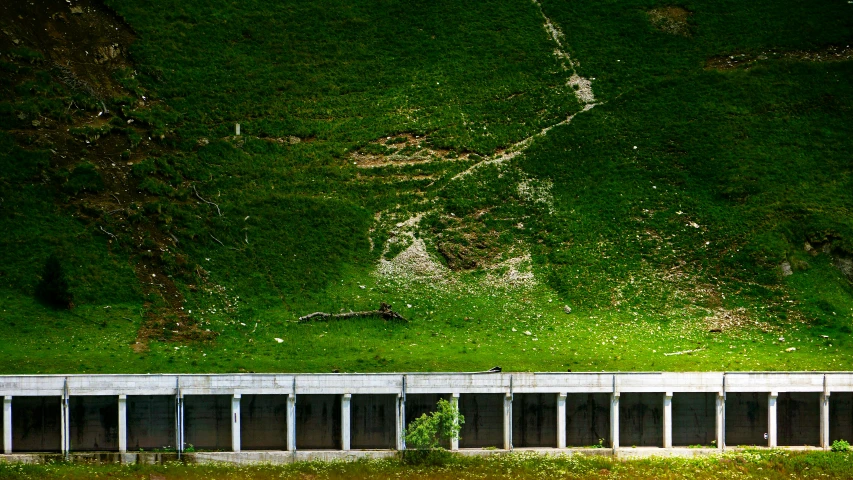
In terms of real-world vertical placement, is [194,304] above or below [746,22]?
below

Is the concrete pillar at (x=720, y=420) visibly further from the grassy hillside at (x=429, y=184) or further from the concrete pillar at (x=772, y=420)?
the grassy hillside at (x=429, y=184)

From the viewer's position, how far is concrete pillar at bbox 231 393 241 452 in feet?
211

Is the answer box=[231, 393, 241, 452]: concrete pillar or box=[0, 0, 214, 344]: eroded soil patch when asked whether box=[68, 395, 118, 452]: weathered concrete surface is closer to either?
A: box=[231, 393, 241, 452]: concrete pillar

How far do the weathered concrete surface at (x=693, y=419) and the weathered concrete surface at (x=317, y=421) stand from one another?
21.4m

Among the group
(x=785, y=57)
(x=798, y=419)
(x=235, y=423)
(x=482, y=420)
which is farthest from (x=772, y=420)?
(x=785, y=57)

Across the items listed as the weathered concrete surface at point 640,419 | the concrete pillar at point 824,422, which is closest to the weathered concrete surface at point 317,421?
the weathered concrete surface at point 640,419

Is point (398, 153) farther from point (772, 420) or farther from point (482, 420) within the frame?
point (772, 420)

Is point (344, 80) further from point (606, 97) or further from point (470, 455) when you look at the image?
point (470, 455)

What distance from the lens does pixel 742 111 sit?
343 feet

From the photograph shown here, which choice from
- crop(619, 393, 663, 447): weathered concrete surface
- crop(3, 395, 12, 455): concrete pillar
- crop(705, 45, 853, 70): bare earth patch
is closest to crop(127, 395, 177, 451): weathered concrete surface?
crop(3, 395, 12, 455): concrete pillar

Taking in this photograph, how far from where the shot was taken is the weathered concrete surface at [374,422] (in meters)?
66.3

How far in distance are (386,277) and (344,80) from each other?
100ft

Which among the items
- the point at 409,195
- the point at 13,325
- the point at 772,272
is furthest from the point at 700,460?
the point at 13,325

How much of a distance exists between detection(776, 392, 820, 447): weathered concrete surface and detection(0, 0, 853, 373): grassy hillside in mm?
4598
